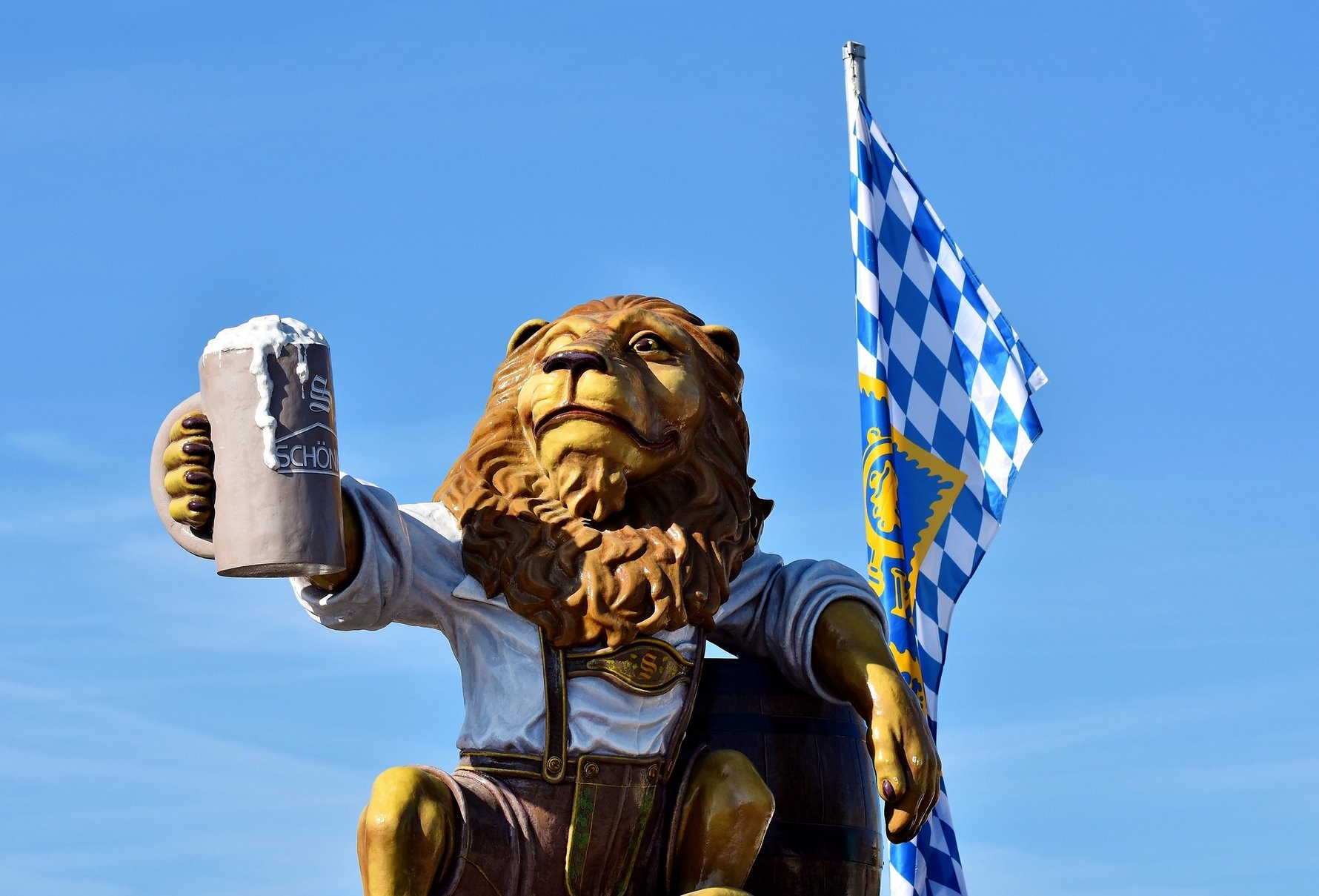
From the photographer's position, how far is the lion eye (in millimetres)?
6340

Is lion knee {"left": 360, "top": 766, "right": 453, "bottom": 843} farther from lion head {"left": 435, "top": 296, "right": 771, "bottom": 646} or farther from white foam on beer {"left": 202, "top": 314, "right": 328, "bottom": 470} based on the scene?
white foam on beer {"left": 202, "top": 314, "right": 328, "bottom": 470}

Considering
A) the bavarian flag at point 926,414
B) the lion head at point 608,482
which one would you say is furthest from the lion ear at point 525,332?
the bavarian flag at point 926,414

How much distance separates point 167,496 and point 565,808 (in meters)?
1.33

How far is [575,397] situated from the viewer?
612cm

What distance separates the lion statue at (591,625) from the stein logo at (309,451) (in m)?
0.27

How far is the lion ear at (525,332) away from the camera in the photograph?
6.51 m

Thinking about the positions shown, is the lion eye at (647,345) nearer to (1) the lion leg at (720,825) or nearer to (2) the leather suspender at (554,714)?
(2) the leather suspender at (554,714)

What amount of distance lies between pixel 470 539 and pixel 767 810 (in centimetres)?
110

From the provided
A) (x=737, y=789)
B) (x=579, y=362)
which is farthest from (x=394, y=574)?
(x=737, y=789)

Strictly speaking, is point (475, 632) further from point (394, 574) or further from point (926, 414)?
point (926, 414)

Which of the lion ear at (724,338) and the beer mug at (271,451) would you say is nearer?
the beer mug at (271,451)

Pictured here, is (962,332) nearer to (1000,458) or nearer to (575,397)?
(1000,458)

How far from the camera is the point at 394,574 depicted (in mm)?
6043

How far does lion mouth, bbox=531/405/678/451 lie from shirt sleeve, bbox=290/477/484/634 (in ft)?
1.28
